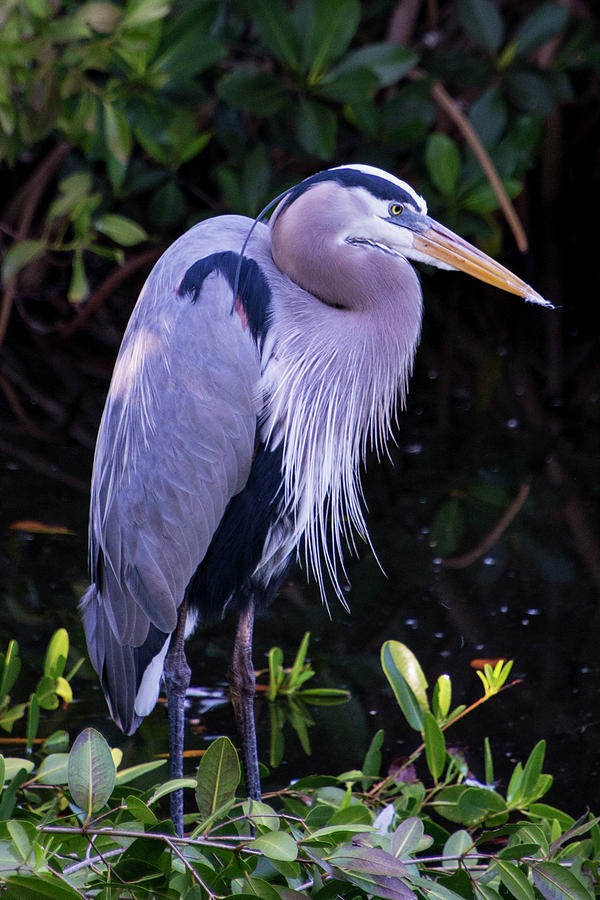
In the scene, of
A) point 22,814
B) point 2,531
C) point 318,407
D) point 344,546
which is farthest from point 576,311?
point 22,814

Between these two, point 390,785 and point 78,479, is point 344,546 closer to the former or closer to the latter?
point 78,479

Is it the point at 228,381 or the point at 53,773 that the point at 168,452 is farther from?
the point at 53,773

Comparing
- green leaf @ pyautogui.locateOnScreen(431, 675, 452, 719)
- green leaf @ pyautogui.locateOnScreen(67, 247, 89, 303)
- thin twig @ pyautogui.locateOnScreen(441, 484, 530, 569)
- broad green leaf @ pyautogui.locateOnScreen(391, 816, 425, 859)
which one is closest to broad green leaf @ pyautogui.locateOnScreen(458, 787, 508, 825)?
green leaf @ pyautogui.locateOnScreen(431, 675, 452, 719)

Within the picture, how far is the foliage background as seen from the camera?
3143mm

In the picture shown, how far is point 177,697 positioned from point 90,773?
604 millimetres

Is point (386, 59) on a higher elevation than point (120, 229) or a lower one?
higher

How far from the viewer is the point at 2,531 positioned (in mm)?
3408

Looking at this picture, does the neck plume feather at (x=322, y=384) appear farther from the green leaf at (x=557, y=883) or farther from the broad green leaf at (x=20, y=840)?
the broad green leaf at (x=20, y=840)

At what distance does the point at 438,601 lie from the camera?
3086 mm

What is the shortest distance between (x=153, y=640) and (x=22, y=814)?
366 millimetres

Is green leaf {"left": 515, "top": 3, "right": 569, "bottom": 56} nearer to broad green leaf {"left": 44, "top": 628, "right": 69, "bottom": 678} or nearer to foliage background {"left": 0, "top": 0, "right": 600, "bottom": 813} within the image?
foliage background {"left": 0, "top": 0, "right": 600, "bottom": 813}

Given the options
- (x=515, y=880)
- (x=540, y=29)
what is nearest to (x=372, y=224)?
(x=515, y=880)

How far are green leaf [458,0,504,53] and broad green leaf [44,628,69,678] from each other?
3066mm

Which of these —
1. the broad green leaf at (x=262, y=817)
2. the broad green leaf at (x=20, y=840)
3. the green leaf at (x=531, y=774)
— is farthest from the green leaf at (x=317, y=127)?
the broad green leaf at (x=20, y=840)
